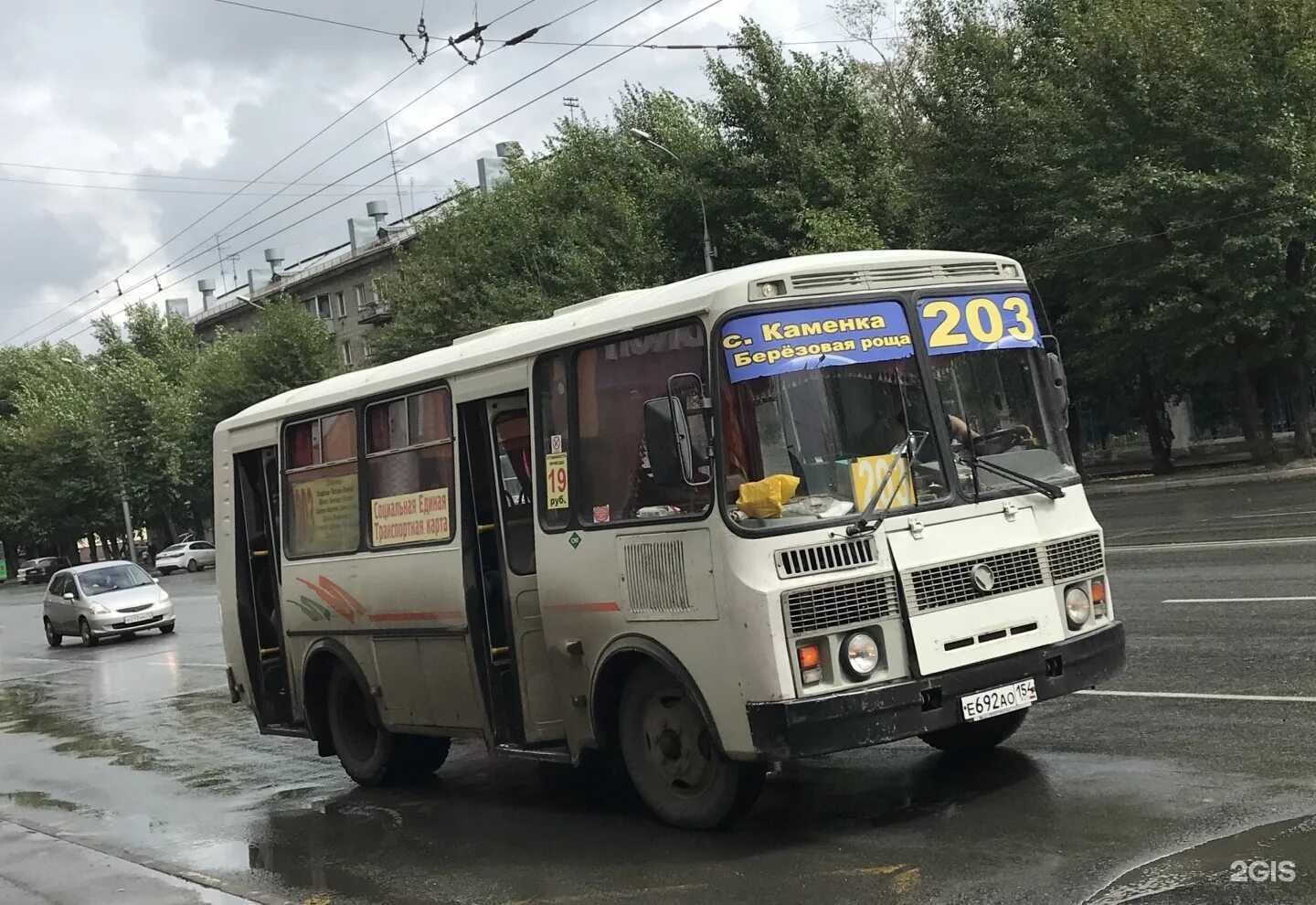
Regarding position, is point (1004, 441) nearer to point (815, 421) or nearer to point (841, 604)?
point (815, 421)

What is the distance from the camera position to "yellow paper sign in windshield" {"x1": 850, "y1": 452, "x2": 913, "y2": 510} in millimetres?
6648

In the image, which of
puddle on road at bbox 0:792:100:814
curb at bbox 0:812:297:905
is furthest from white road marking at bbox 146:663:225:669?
curb at bbox 0:812:297:905

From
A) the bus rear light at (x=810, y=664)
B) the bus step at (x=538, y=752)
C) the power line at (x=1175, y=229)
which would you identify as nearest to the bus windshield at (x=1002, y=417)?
the bus rear light at (x=810, y=664)

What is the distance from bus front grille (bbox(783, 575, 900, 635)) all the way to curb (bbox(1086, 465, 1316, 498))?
80.0ft

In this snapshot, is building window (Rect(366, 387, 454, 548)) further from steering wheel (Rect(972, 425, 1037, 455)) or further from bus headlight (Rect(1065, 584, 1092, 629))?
bus headlight (Rect(1065, 584, 1092, 629))

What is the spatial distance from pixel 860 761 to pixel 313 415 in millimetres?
4389

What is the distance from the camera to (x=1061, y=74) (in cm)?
3275

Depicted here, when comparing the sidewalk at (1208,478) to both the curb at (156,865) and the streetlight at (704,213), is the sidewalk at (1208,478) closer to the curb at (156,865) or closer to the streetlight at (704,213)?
the streetlight at (704,213)

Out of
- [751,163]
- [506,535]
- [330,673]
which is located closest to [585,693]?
[506,535]

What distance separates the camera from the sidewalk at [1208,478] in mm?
29195

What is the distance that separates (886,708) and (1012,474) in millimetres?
1438

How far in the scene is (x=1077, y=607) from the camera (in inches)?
284

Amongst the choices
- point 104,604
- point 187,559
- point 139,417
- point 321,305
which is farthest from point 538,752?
point 321,305

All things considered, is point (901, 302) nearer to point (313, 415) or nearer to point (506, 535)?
point (506, 535)
